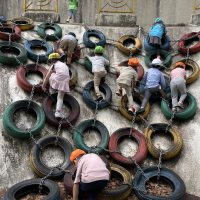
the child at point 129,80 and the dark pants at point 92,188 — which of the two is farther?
the child at point 129,80

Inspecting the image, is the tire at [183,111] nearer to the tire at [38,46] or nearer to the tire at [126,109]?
the tire at [126,109]

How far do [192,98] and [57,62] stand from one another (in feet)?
12.2

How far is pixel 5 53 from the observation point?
11.5 metres

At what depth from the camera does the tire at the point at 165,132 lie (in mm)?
9273

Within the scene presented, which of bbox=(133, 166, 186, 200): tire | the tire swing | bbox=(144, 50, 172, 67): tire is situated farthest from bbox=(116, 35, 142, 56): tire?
bbox=(133, 166, 186, 200): tire

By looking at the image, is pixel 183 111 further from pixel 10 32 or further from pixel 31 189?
pixel 10 32

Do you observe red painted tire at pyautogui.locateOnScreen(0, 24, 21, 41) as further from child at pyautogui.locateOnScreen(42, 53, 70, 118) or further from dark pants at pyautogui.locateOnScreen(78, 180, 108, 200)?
dark pants at pyautogui.locateOnScreen(78, 180, 108, 200)

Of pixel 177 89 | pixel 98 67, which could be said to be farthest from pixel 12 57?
pixel 177 89

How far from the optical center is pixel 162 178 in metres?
8.68

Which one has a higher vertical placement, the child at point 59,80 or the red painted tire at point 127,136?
the child at point 59,80

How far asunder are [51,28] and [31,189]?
6659mm

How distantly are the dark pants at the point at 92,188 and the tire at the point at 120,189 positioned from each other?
11.9 inches

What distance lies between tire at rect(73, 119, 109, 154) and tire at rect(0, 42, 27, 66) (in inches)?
110

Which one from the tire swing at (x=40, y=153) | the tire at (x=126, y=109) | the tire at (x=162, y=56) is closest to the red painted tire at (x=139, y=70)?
the tire at (x=162, y=56)
